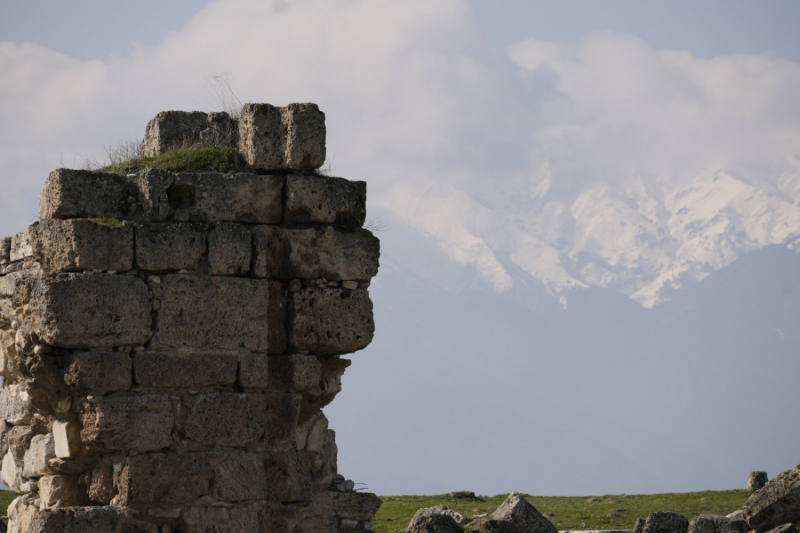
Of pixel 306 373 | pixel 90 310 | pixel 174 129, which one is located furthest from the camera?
pixel 174 129

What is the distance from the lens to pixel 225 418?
8.39m

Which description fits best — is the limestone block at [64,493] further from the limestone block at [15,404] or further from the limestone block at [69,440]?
the limestone block at [15,404]

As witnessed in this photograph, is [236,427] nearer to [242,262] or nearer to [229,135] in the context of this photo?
[242,262]

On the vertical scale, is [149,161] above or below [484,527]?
above

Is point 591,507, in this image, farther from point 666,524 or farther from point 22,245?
point 22,245

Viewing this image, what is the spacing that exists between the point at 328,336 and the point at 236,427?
98cm

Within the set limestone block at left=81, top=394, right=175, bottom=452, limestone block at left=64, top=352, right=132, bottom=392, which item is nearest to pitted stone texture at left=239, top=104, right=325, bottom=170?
limestone block at left=64, top=352, right=132, bottom=392

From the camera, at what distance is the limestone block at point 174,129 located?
931 cm

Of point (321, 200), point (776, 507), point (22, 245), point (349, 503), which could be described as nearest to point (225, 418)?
point (349, 503)

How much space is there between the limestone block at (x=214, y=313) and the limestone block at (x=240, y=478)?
807mm

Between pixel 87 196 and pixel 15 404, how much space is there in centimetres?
172

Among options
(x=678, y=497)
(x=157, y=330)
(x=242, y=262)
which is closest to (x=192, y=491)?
(x=157, y=330)

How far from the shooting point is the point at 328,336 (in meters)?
8.77

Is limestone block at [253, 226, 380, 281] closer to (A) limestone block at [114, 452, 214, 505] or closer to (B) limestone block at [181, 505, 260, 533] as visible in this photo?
(A) limestone block at [114, 452, 214, 505]
